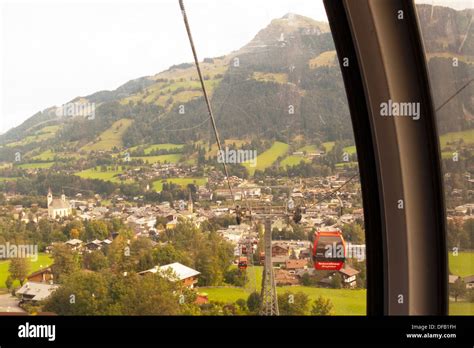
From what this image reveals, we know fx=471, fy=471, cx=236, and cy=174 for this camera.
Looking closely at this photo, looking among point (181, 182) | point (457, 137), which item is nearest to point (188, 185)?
point (181, 182)

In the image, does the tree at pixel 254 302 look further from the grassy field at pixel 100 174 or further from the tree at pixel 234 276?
the grassy field at pixel 100 174

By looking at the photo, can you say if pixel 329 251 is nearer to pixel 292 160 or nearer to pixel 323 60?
pixel 292 160

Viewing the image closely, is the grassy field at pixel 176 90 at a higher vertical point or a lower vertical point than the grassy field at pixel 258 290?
higher

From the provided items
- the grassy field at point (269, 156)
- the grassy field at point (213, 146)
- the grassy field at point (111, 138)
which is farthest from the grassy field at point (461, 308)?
the grassy field at point (111, 138)

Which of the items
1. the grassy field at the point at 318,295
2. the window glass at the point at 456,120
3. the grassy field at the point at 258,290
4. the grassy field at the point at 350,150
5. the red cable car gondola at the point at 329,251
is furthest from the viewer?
the red cable car gondola at the point at 329,251

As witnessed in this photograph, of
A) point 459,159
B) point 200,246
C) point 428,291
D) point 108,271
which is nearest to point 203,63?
point 200,246

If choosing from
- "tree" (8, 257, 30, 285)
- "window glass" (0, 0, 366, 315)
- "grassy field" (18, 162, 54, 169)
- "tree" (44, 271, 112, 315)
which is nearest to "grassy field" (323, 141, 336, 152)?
"window glass" (0, 0, 366, 315)

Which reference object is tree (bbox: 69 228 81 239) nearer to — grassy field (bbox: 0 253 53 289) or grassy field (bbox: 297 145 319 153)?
grassy field (bbox: 0 253 53 289)
